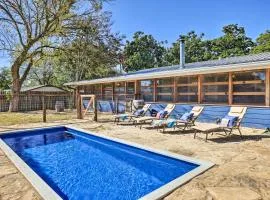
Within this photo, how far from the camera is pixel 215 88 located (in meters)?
11.2

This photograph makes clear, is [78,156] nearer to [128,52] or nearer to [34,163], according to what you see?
[34,163]

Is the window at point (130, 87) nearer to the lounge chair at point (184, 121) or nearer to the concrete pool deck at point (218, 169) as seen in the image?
the lounge chair at point (184, 121)

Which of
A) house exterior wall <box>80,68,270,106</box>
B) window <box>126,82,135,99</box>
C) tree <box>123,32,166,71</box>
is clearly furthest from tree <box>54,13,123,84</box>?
tree <box>123,32,166,71</box>

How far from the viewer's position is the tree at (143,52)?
124ft

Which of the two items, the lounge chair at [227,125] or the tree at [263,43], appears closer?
the lounge chair at [227,125]

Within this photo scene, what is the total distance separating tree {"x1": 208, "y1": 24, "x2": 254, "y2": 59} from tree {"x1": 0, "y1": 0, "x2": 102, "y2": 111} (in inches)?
809

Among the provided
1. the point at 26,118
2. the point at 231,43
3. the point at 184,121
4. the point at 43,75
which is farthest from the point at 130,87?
the point at 43,75

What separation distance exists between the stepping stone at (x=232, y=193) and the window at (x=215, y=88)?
748cm

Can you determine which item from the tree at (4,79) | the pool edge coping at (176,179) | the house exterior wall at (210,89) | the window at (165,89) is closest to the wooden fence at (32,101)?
the house exterior wall at (210,89)

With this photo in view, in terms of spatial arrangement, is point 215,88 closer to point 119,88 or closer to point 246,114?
point 246,114

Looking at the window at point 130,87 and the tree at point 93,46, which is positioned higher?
the tree at point 93,46

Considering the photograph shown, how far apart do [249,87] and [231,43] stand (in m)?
27.6

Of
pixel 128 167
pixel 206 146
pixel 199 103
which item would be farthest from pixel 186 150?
pixel 199 103

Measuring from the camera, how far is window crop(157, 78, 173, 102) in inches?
524
